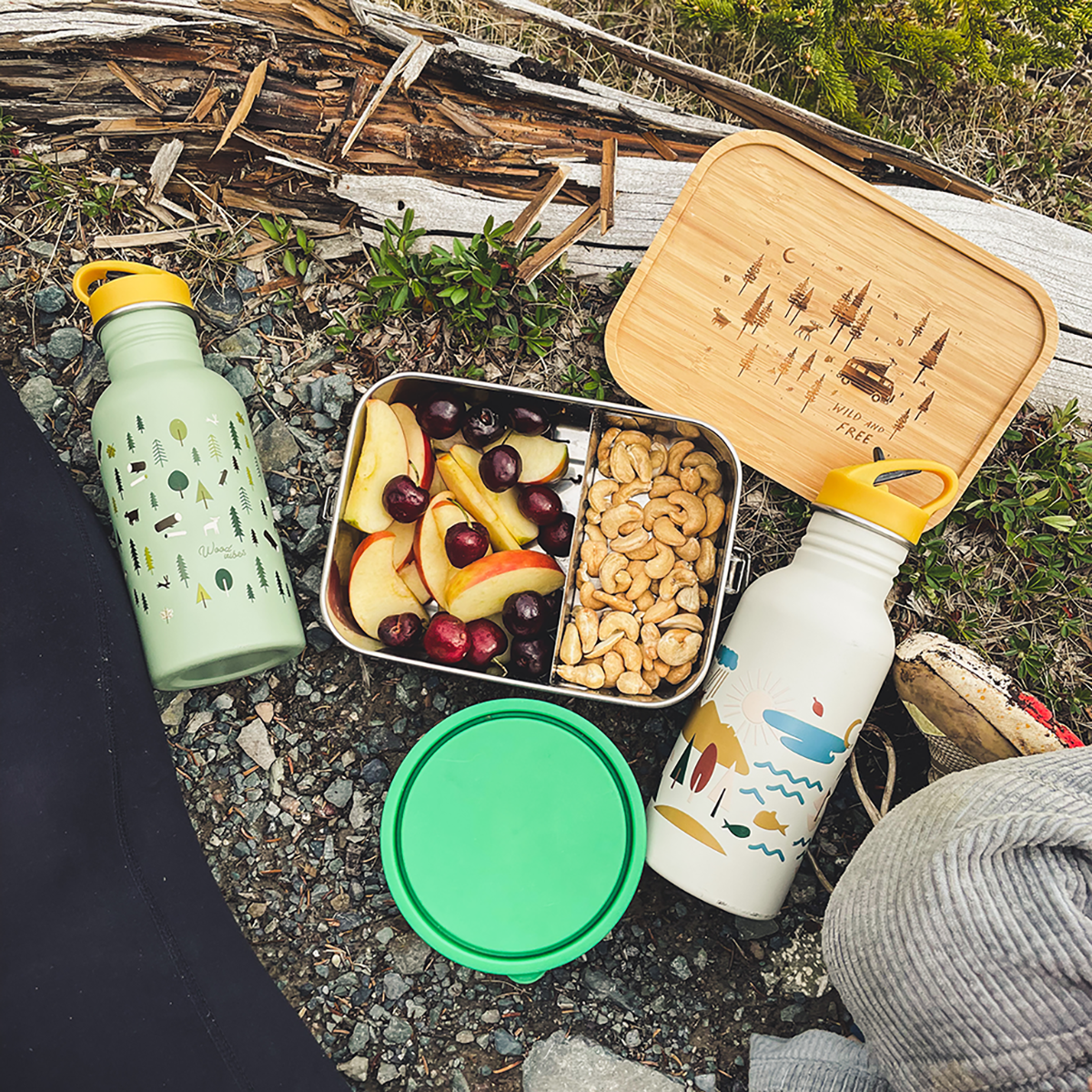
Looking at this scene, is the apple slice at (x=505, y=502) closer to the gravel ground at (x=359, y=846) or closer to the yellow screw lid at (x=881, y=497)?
the gravel ground at (x=359, y=846)

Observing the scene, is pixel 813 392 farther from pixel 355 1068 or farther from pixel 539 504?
pixel 355 1068

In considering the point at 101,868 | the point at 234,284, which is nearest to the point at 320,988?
the point at 101,868

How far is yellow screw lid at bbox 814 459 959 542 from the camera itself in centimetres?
124

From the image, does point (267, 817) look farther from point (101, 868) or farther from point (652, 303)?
point (652, 303)

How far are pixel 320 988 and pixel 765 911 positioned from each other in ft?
2.61

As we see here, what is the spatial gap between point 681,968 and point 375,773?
657 mm

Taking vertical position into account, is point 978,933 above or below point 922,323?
below

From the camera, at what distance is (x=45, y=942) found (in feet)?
4.08

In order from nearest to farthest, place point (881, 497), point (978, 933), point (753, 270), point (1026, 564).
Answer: point (978, 933) → point (881, 497) → point (753, 270) → point (1026, 564)

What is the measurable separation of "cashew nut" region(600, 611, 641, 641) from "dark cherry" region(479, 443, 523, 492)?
0.95 feet

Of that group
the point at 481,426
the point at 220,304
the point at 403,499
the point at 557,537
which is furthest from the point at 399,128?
the point at 557,537

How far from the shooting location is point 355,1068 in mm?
1426

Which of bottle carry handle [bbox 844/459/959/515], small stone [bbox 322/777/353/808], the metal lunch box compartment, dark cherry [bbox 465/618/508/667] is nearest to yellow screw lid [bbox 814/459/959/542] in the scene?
bottle carry handle [bbox 844/459/959/515]

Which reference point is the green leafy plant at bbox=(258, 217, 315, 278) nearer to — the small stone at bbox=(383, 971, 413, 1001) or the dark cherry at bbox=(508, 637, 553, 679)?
the dark cherry at bbox=(508, 637, 553, 679)
